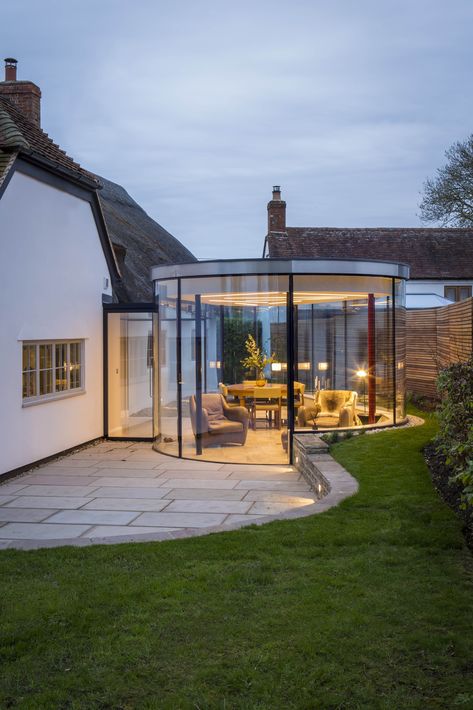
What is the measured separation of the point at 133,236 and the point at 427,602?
930 inches

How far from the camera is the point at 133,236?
2695 cm

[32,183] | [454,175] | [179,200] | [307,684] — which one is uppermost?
[179,200]

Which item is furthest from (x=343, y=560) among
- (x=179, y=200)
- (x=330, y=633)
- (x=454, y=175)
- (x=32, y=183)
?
(x=179, y=200)

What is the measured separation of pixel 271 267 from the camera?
11469 mm

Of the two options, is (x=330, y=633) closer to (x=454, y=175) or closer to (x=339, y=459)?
(x=339, y=459)

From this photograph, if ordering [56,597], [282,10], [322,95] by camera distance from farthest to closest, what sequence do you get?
[322,95] < [282,10] < [56,597]

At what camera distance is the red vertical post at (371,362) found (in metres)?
12.4

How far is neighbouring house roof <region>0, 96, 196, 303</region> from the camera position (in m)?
10.7

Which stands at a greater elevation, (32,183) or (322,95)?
(322,95)

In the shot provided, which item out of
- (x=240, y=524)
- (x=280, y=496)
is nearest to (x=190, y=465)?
(x=280, y=496)

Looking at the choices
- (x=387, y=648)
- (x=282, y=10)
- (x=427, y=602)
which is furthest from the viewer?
(x=282, y=10)

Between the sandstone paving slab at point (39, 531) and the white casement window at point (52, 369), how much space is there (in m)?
3.44

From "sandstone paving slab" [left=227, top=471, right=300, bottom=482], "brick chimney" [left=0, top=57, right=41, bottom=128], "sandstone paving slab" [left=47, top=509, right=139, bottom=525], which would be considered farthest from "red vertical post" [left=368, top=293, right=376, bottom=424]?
"brick chimney" [left=0, top=57, right=41, bottom=128]

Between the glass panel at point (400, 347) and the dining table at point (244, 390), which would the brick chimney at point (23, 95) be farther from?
the glass panel at point (400, 347)
